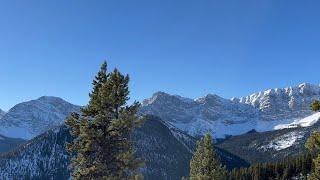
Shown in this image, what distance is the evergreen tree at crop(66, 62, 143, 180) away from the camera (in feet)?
103

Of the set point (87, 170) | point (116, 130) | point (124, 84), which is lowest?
point (87, 170)

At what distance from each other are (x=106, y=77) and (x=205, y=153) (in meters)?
26.7

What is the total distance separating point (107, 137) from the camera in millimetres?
31938

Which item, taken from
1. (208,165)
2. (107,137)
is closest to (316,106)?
(107,137)

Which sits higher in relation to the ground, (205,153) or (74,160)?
(205,153)

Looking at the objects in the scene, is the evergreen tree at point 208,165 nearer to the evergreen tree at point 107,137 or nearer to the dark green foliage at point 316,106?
the evergreen tree at point 107,137

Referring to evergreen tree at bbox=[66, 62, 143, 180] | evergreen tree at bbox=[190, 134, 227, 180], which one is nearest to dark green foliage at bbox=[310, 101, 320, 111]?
evergreen tree at bbox=[66, 62, 143, 180]

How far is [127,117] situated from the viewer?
31.6 meters

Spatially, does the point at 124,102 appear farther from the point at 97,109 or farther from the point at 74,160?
the point at 74,160

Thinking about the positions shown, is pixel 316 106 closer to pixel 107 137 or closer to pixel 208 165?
pixel 107 137

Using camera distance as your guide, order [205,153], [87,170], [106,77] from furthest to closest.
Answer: [205,153], [106,77], [87,170]

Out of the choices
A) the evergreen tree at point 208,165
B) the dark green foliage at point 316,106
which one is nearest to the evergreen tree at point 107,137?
the dark green foliage at point 316,106

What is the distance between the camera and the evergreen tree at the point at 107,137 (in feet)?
103

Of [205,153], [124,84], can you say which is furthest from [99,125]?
[205,153]
